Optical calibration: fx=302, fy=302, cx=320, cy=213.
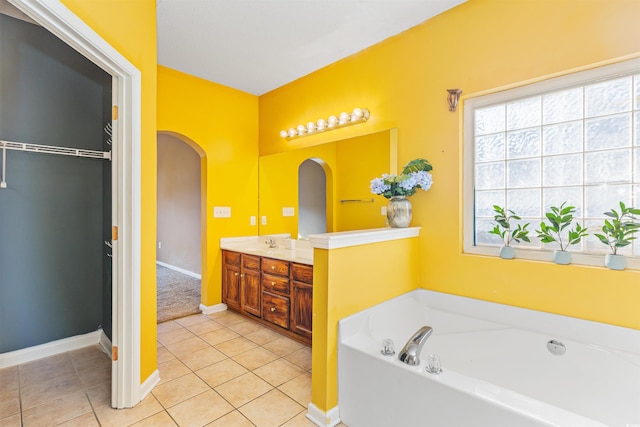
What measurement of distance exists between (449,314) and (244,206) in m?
2.63

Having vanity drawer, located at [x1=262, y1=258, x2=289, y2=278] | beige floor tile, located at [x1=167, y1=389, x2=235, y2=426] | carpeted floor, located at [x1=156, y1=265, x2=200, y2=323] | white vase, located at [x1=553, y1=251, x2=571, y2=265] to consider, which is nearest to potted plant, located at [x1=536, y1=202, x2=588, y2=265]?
white vase, located at [x1=553, y1=251, x2=571, y2=265]

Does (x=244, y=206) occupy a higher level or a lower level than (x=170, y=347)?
higher

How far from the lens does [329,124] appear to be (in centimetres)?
304

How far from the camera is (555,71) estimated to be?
184 centimetres

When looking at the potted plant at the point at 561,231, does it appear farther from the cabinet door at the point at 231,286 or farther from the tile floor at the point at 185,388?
the cabinet door at the point at 231,286

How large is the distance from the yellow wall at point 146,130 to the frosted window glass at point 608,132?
2.75m

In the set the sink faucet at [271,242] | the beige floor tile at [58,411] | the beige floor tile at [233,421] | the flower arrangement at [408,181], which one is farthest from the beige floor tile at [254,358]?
the flower arrangement at [408,181]

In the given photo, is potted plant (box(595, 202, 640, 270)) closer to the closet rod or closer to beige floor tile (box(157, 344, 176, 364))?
beige floor tile (box(157, 344, 176, 364))

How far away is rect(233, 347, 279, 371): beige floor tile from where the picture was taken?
236cm

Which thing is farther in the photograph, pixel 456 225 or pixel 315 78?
pixel 315 78

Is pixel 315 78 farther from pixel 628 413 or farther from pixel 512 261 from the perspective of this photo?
pixel 628 413

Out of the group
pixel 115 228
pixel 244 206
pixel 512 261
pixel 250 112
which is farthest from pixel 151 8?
pixel 512 261

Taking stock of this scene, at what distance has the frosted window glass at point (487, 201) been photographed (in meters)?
2.15

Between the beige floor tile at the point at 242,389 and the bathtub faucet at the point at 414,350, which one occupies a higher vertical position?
the bathtub faucet at the point at 414,350
